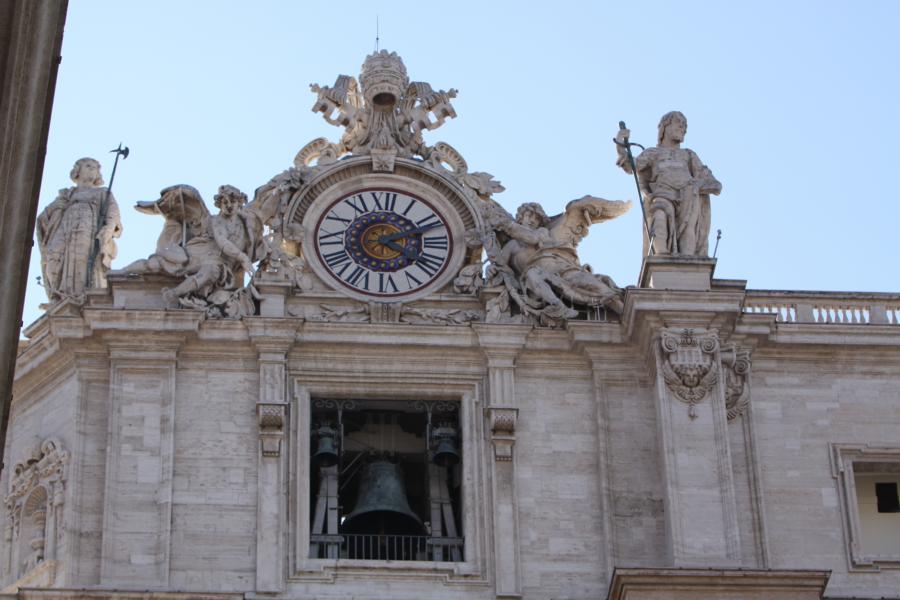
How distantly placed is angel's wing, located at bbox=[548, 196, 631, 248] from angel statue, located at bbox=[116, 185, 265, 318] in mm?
3134

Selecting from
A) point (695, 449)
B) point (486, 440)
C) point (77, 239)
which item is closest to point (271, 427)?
point (486, 440)

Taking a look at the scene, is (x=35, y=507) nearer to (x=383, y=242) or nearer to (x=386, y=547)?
(x=386, y=547)

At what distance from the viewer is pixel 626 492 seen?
82.2 feet

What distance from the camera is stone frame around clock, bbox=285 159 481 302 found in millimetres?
26438

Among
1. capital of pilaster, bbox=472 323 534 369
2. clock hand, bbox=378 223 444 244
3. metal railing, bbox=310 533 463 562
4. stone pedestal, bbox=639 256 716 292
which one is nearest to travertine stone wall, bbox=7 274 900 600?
capital of pilaster, bbox=472 323 534 369

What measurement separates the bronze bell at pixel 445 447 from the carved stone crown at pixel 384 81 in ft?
12.6

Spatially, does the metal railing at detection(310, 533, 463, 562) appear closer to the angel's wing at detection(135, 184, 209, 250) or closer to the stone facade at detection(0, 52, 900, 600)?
the stone facade at detection(0, 52, 900, 600)

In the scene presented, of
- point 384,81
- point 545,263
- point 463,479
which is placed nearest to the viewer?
point 463,479

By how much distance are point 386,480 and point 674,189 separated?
4.35 m

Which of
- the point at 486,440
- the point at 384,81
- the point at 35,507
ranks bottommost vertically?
the point at 35,507

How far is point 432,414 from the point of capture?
2562 cm

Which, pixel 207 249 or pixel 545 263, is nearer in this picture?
pixel 207 249

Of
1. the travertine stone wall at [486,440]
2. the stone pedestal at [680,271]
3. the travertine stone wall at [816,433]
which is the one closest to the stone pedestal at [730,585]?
the travertine stone wall at [486,440]

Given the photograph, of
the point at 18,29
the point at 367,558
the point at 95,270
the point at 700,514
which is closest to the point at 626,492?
the point at 700,514
